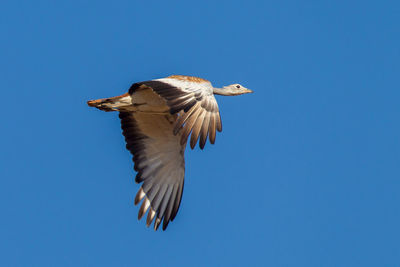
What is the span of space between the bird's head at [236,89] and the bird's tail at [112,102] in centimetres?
266

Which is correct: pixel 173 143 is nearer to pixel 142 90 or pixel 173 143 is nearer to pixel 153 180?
pixel 153 180

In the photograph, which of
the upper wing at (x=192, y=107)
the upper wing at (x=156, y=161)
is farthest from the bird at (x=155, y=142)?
the upper wing at (x=192, y=107)

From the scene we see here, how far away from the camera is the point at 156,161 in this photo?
16.2m

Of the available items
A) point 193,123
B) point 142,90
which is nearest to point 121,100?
point 142,90

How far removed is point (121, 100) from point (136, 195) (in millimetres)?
2586

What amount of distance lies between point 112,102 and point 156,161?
2.26 metres

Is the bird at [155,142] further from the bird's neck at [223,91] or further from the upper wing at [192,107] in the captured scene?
the upper wing at [192,107]

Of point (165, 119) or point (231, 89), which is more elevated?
point (231, 89)

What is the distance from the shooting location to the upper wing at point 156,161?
15.7 m

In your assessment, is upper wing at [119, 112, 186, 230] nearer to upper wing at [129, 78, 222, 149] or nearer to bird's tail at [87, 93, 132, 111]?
bird's tail at [87, 93, 132, 111]

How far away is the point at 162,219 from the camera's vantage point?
15.6 metres

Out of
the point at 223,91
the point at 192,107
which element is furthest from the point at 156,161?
the point at 192,107

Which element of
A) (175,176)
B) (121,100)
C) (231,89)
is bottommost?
(175,176)

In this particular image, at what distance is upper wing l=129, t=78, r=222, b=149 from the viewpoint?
12461 millimetres
